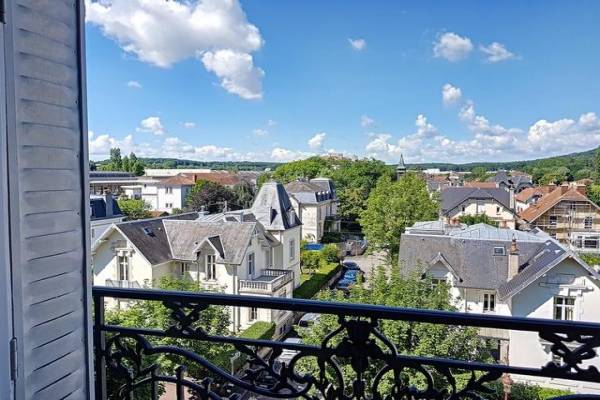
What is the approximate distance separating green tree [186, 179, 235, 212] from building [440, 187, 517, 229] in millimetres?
8874

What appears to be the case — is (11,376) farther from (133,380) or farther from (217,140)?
(217,140)

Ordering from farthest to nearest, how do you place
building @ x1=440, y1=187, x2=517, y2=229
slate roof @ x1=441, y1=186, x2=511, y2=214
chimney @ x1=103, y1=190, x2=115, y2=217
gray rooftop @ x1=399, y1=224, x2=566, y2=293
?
slate roof @ x1=441, y1=186, x2=511, y2=214
building @ x1=440, y1=187, x2=517, y2=229
chimney @ x1=103, y1=190, x2=115, y2=217
gray rooftop @ x1=399, y1=224, x2=566, y2=293

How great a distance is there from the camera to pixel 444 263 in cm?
732

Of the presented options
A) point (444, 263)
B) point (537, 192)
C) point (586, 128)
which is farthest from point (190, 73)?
point (537, 192)

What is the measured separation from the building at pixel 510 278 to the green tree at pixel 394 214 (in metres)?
5.00

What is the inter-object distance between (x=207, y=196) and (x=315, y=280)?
709 cm

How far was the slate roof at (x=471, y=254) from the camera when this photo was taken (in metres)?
7.09

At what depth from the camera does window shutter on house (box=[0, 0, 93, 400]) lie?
0.78 meters

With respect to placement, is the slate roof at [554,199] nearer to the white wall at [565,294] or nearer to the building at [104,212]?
the white wall at [565,294]

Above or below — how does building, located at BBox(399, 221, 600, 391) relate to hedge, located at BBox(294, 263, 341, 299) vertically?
above

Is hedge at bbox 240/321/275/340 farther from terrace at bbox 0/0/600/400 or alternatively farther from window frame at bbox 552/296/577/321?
terrace at bbox 0/0/600/400

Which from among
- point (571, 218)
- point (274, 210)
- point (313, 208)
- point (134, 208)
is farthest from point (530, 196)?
point (134, 208)

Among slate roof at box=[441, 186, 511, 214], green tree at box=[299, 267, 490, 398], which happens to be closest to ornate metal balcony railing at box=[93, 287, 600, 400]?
green tree at box=[299, 267, 490, 398]

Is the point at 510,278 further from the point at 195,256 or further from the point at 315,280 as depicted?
the point at 315,280
